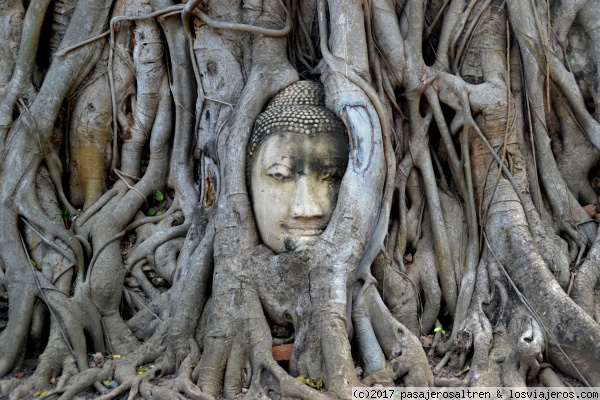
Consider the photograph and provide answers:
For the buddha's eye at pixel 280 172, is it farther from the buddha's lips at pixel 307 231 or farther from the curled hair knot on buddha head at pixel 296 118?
the buddha's lips at pixel 307 231

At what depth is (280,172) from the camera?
3.88m

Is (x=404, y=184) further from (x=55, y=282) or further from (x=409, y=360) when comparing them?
(x=55, y=282)

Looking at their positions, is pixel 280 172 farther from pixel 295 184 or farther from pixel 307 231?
pixel 307 231

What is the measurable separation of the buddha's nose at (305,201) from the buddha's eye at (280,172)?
0.08 m

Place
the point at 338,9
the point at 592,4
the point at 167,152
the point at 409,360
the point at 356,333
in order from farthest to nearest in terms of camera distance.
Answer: the point at 167,152, the point at 592,4, the point at 338,9, the point at 356,333, the point at 409,360

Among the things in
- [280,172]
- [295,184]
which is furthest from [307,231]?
[280,172]

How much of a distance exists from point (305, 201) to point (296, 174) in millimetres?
193

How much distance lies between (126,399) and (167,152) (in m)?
2.04

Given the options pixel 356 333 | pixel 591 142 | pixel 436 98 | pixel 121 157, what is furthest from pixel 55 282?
pixel 591 142

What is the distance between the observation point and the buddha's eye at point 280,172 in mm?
3879

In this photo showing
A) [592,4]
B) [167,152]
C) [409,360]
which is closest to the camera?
[409,360]

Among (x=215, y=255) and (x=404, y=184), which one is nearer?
(x=215, y=255)

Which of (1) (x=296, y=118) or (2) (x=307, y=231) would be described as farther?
(1) (x=296, y=118)

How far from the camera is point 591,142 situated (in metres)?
4.33
